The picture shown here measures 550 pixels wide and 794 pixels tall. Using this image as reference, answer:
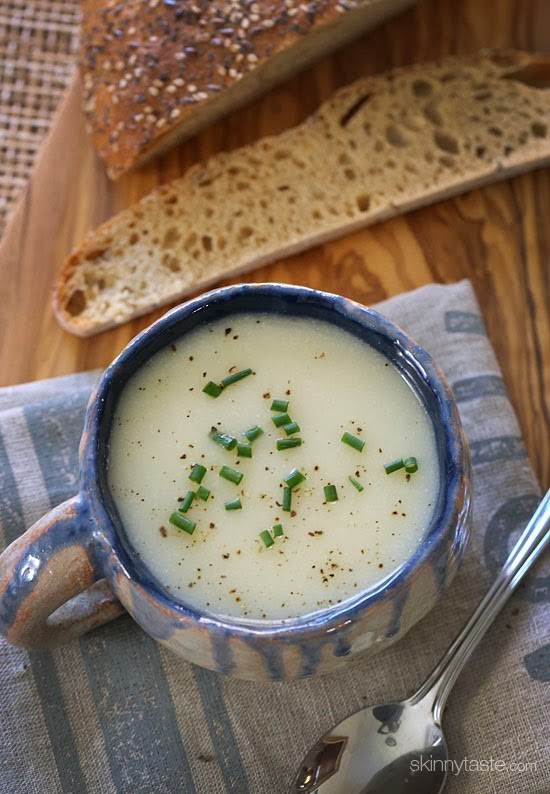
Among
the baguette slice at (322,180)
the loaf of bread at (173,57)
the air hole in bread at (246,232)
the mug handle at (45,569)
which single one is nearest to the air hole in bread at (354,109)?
the baguette slice at (322,180)

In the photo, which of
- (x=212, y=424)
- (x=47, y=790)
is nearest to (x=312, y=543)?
(x=212, y=424)

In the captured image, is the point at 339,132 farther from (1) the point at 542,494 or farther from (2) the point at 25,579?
(2) the point at 25,579

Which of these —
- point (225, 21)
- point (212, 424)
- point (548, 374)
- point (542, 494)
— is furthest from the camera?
point (225, 21)

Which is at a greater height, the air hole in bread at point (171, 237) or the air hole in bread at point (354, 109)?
the air hole in bread at point (354, 109)

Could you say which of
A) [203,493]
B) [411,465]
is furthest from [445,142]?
[203,493]

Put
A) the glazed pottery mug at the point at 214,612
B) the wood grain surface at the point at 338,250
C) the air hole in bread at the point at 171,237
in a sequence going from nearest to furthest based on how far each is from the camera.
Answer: the glazed pottery mug at the point at 214,612, the wood grain surface at the point at 338,250, the air hole in bread at the point at 171,237

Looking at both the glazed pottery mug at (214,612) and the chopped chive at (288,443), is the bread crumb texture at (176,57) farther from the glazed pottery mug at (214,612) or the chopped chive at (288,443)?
the chopped chive at (288,443)

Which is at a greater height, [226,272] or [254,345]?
[254,345]
